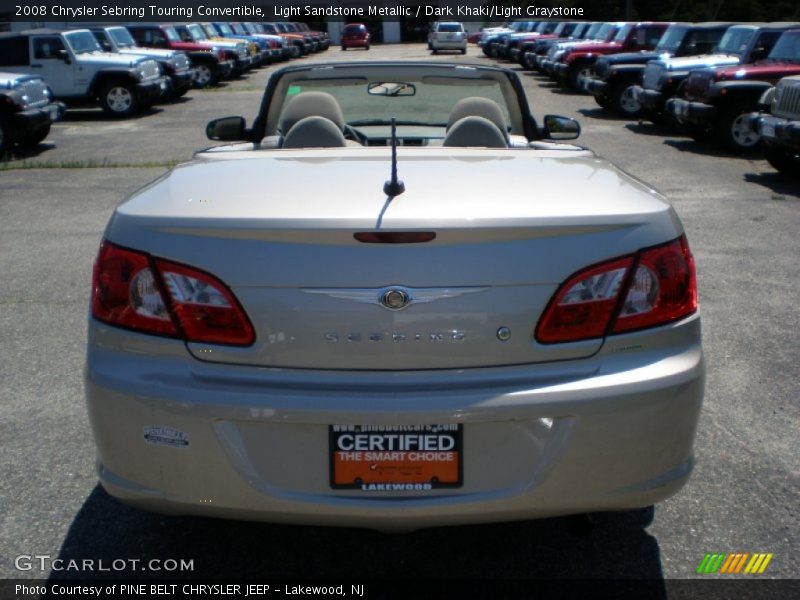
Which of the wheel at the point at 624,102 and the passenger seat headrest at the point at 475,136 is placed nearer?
the passenger seat headrest at the point at 475,136

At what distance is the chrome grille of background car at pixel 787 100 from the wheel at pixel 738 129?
204 centimetres

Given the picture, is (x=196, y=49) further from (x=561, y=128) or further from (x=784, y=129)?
(x=561, y=128)

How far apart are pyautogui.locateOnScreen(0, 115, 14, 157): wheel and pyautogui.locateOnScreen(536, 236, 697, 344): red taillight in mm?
13091

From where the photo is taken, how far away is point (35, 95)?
14.6 metres

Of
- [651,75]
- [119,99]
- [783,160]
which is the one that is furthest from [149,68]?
[783,160]

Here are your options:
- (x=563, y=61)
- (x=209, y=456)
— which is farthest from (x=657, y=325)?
(x=563, y=61)

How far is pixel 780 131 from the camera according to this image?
35.8 ft

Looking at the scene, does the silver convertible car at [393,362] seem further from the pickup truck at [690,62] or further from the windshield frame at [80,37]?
the windshield frame at [80,37]

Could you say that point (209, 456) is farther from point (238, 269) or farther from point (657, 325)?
point (657, 325)

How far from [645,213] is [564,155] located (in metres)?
1.04

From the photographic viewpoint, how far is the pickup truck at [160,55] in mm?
21047

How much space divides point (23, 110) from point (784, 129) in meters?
10.4

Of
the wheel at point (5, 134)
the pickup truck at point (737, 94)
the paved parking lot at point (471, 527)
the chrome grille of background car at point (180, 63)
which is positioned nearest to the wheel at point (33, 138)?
the wheel at point (5, 134)

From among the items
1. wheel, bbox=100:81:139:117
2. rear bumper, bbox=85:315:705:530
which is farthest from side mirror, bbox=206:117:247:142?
wheel, bbox=100:81:139:117
